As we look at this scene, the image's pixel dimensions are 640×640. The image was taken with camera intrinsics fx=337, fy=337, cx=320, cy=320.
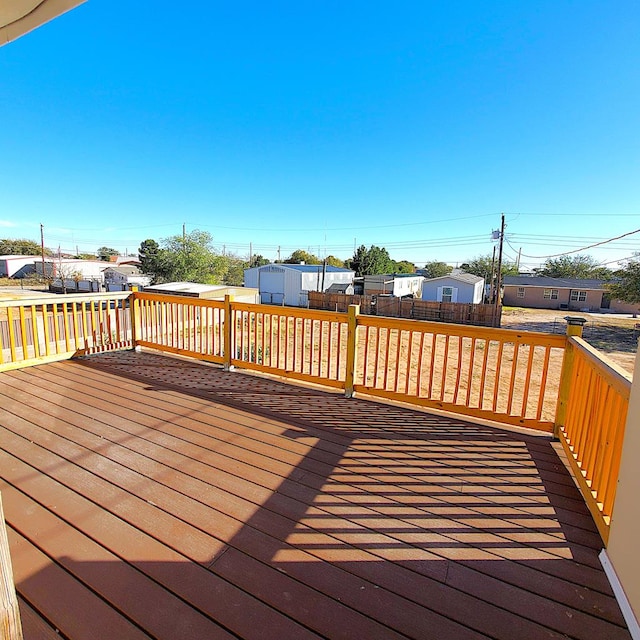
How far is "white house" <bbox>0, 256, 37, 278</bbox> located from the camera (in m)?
38.2

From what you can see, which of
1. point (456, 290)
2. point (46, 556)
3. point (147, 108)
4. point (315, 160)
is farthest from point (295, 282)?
point (46, 556)

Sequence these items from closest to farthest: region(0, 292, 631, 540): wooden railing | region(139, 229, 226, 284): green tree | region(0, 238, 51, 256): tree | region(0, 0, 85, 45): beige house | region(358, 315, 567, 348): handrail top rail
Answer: region(0, 0, 85, 45): beige house → region(0, 292, 631, 540): wooden railing → region(358, 315, 567, 348): handrail top rail → region(139, 229, 226, 284): green tree → region(0, 238, 51, 256): tree

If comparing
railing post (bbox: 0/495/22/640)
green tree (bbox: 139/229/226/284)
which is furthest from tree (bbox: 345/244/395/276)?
railing post (bbox: 0/495/22/640)

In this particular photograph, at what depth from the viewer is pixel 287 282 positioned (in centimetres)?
2628

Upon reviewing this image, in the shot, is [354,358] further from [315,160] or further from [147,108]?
[315,160]

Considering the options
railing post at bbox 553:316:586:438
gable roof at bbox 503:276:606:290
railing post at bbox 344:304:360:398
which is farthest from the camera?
gable roof at bbox 503:276:606:290

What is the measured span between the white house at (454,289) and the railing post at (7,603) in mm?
29089

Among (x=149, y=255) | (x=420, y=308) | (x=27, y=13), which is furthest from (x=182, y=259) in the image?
(x=27, y=13)

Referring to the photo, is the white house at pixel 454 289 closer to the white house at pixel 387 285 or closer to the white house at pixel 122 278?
the white house at pixel 387 285

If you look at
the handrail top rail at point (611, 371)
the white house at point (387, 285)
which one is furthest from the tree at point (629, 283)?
the handrail top rail at point (611, 371)

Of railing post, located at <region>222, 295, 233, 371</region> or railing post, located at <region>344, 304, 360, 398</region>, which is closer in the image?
railing post, located at <region>344, 304, 360, 398</region>

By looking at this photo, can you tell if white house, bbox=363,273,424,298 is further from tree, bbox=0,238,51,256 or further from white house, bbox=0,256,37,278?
tree, bbox=0,238,51,256

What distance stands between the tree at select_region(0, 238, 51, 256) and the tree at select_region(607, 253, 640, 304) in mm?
58850

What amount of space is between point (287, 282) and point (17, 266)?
115ft
